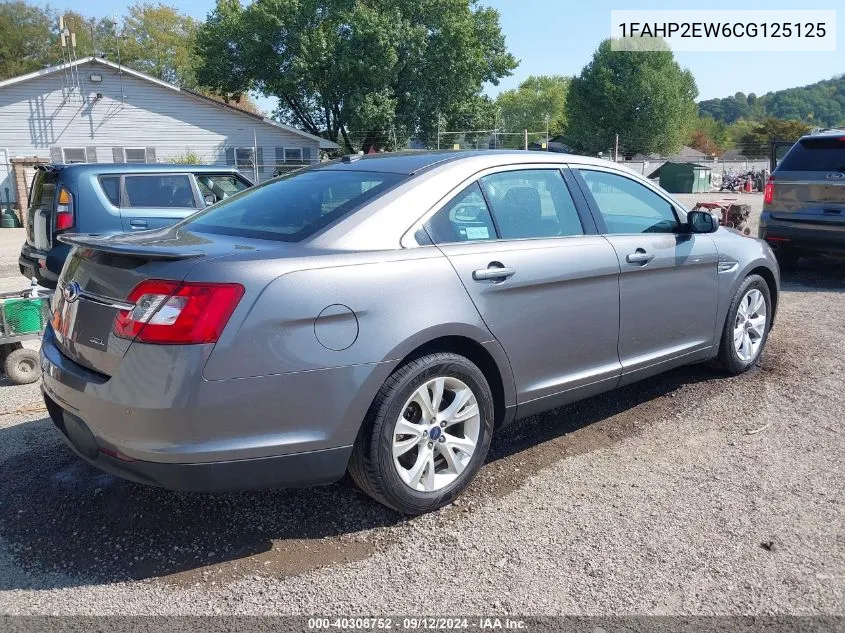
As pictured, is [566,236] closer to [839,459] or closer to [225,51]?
[839,459]

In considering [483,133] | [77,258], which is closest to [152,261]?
[77,258]

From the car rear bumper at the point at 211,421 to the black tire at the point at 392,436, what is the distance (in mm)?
78

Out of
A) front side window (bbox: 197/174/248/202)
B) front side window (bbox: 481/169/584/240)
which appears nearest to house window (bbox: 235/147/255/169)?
front side window (bbox: 197/174/248/202)

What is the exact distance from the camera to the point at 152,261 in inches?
110

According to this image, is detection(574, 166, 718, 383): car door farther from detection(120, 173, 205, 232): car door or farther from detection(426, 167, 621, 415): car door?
detection(120, 173, 205, 232): car door

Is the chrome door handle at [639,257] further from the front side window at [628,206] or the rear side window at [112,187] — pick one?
the rear side window at [112,187]

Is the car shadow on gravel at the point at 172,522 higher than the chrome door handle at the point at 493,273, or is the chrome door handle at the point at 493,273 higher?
the chrome door handle at the point at 493,273

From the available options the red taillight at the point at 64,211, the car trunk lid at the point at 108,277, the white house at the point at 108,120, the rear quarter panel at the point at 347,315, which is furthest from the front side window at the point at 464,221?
the white house at the point at 108,120

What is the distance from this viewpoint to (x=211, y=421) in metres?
2.66

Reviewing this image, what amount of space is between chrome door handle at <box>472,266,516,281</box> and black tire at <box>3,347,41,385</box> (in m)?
3.78

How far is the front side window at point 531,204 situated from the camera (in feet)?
12.0

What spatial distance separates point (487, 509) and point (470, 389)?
56cm

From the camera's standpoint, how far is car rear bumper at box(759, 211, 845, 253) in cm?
844

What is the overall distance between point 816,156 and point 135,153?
25.3 meters
